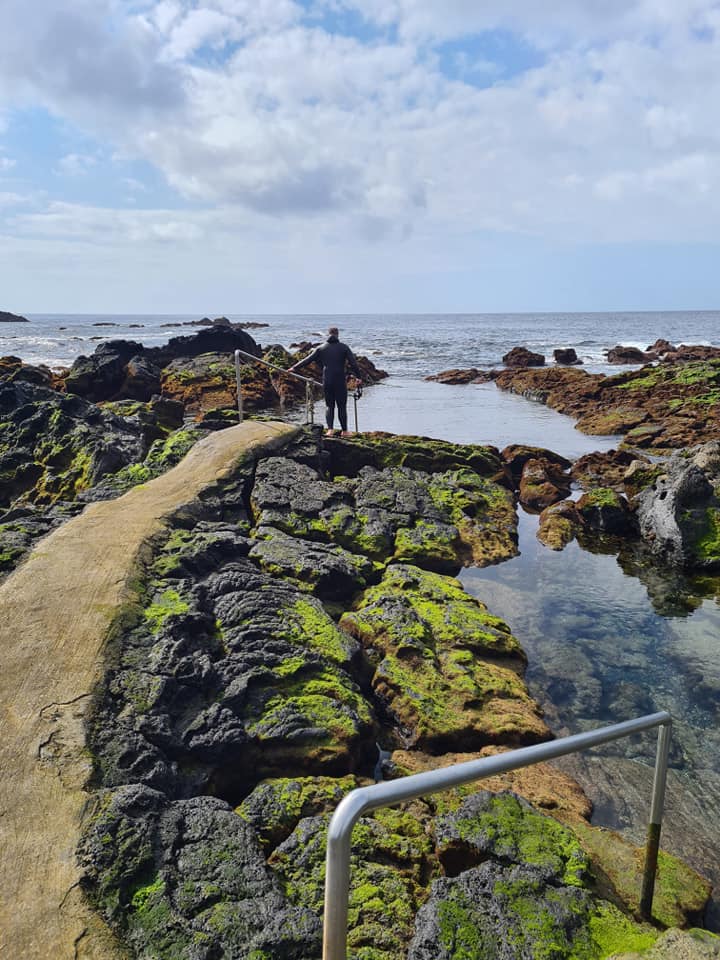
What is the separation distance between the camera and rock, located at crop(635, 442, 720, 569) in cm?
917

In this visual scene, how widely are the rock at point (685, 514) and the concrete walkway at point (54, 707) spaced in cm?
706

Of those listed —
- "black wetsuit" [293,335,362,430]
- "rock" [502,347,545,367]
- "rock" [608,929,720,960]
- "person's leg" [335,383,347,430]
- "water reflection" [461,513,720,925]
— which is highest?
"black wetsuit" [293,335,362,430]

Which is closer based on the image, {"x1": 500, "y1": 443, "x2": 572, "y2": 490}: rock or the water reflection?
the water reflection

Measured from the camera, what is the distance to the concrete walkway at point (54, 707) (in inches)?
112

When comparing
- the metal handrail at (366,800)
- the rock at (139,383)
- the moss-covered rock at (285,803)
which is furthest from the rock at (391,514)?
the rock at (139,383)

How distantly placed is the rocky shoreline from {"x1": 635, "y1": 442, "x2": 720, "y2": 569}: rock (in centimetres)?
4

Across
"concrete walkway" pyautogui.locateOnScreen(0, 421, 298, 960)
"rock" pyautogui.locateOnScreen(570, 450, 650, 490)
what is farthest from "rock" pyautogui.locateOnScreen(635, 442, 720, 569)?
"concrete walkway" pyautogui.locateOnScreen(0, 421, 298, 960)

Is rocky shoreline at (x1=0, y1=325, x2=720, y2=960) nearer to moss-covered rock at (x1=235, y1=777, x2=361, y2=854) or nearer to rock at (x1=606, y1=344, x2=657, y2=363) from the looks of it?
moss-covered rock at (x1=235, y1=777, x2=361, y2=854)

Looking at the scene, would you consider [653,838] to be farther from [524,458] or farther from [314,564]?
[524,458]

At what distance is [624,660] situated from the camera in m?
6.67

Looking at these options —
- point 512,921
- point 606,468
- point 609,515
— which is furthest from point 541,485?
point 512,921

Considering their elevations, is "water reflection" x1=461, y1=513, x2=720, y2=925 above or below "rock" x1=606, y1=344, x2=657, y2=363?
below

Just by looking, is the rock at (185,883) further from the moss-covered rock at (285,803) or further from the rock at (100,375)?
the rock at (100,375)

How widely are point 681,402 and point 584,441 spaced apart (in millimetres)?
4507
